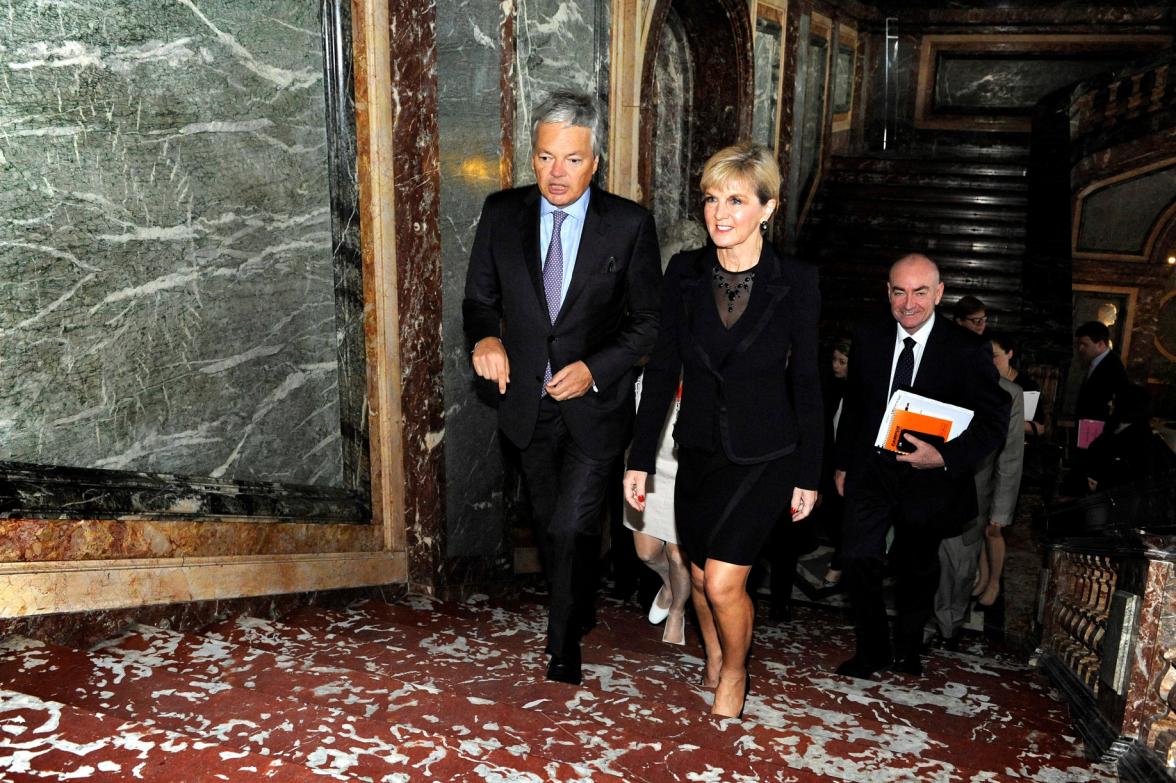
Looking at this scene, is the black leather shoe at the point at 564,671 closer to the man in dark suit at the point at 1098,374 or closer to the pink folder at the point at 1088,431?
the pink folder at the point at 1088,431

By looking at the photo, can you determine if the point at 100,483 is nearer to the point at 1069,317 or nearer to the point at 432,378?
the point at 432,378

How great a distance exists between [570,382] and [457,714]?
39.8 inches

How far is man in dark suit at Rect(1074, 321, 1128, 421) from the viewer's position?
811 centimetres

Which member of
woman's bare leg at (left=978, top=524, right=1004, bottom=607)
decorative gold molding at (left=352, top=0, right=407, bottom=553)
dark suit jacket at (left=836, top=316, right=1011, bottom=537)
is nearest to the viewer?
decorative gold molding at (left=352, top=0, right=407, bottom=553)

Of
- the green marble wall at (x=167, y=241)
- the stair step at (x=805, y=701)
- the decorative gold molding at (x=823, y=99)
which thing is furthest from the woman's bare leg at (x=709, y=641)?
the decorative gold molding at (x=823, y=99)

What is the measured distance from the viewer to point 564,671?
3270 millimetres

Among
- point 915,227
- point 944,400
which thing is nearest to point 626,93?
point 944,400

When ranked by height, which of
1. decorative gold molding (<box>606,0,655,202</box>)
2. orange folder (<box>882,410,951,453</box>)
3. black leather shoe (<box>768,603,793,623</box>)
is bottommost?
black leather shoe (<box>768,603,793,623</box>)

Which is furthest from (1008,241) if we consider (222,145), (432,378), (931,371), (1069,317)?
(222,145)

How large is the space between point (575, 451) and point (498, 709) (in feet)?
3.00

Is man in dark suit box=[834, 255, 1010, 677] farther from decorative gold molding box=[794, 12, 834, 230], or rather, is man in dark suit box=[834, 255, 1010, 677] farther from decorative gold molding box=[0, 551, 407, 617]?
decorative gold molding box=[794, 12, 834, 230]

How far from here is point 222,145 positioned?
11.4 ft

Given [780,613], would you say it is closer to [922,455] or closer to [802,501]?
[922,455]

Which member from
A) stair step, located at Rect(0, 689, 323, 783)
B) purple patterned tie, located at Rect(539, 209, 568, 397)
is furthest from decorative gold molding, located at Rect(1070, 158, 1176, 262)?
stair step, located at Rect(0, 689, 323, 783)
